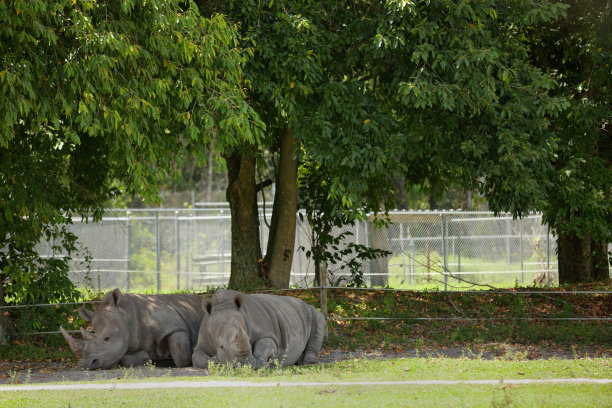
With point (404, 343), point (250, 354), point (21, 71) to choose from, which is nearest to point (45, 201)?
point (21, 71)

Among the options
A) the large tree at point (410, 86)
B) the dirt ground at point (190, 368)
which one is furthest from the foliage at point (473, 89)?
the dirt ground at point (190, 368)

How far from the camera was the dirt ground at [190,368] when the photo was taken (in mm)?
10711

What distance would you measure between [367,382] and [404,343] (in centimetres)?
557

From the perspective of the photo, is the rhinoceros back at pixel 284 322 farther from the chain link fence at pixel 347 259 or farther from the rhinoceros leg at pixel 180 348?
the chain link fence at pixel 347 259

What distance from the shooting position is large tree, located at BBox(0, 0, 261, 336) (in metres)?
10.2

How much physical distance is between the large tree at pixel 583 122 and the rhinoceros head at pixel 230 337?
6.49 m

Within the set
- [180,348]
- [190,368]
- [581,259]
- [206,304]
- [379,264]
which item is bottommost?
[190,368]

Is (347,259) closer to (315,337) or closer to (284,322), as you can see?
(315,337)

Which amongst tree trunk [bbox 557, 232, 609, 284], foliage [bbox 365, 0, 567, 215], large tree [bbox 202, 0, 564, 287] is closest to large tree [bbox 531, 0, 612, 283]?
foliage [bbox 365, 0, 567, 215]

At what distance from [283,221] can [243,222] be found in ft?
3.02

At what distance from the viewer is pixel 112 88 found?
11.2 meters

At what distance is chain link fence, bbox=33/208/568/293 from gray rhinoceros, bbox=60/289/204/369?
7.55 meters

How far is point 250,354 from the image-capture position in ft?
34.6

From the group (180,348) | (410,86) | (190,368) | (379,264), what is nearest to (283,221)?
(410,86)
